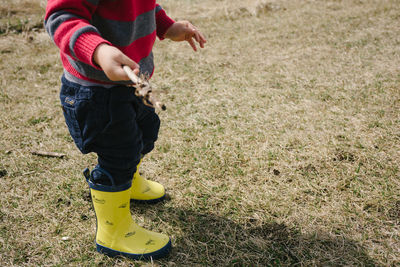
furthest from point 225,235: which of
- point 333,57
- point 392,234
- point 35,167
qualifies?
point 333,57

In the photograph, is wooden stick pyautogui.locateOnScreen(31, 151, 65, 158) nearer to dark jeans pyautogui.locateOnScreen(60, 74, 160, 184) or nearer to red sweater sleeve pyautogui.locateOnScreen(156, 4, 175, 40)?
dark jeans pyautogui.locateOnScreen(60, 74, 160, 184)

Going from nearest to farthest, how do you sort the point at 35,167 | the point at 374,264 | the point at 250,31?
the point at 374,264
the point at 35,167
the point at 250,31

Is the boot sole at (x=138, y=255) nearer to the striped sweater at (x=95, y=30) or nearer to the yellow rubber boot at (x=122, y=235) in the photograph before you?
the yellow rubber boot at (x=122, y=235)

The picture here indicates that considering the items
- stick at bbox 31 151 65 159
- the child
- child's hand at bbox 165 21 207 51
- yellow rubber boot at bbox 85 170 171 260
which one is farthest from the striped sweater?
stick at bbox 31 151 65 159

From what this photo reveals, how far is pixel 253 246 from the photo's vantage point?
5.89 feet

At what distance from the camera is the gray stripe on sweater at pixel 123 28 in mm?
1336

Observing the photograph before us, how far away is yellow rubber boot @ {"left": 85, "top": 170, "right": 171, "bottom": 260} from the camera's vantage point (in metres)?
1.66

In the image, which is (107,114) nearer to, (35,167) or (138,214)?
(138,214)

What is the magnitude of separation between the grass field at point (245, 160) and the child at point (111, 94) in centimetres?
17

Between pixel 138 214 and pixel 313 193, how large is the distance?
1.10m

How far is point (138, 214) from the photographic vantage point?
2045mm

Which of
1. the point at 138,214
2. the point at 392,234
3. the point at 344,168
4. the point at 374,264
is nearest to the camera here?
the point at 374,264

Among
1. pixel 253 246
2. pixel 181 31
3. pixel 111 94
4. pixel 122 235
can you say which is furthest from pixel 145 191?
pixel 181 31

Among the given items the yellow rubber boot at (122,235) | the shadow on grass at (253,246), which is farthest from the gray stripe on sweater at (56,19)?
the shadow on grass at (253,246)
